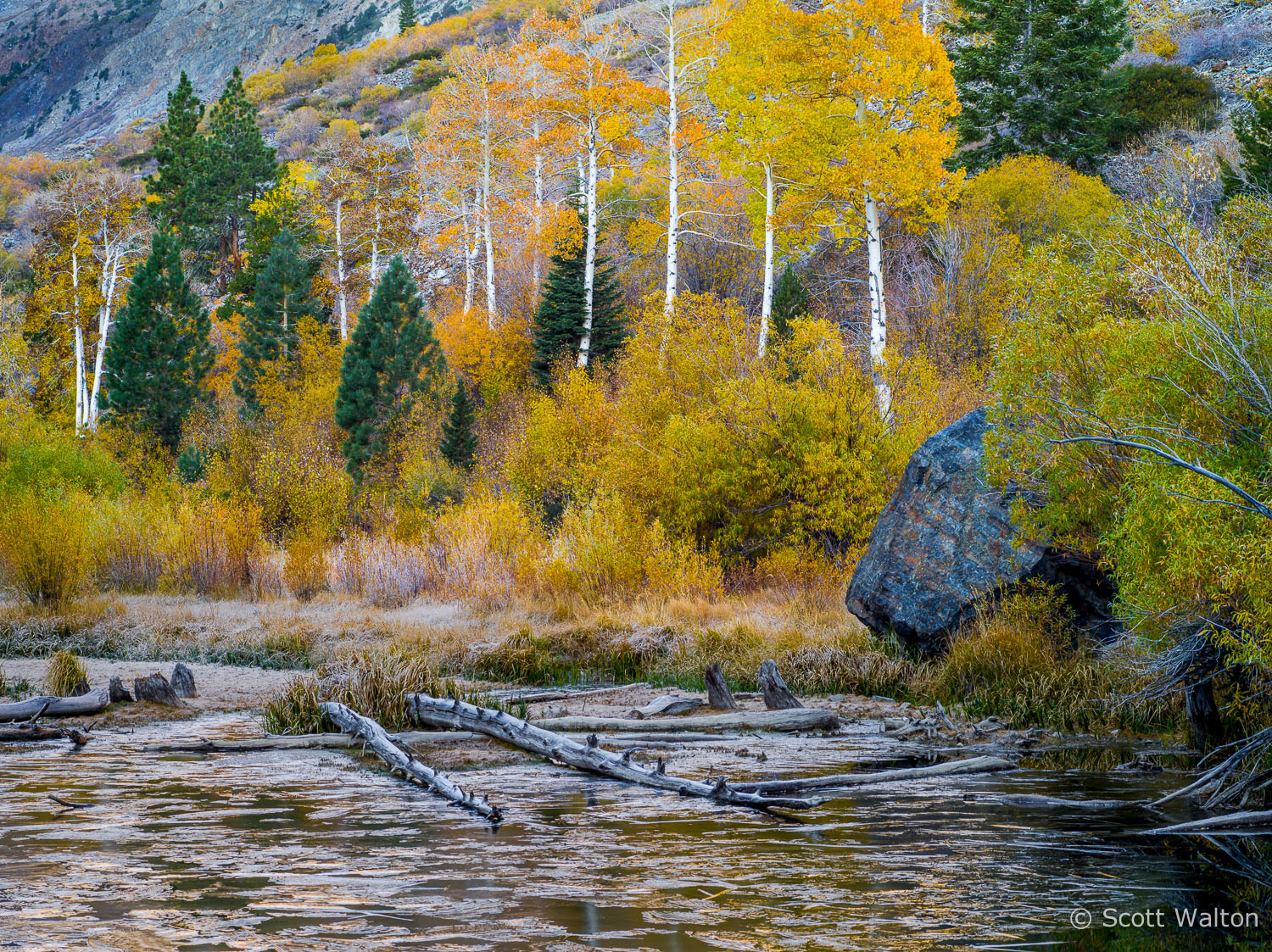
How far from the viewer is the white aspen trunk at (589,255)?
33281 millimetres

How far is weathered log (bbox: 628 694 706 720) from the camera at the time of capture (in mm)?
10938

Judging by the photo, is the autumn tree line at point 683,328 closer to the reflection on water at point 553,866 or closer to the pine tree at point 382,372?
the pine tree at point 382,372

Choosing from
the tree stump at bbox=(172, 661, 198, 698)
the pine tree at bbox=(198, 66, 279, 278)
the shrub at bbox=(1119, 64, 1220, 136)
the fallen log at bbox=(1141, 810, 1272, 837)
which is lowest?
the fallen log at bbox=(1141, 810, 1272, 837)

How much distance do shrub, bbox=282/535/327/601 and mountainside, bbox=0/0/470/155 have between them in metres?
98.9

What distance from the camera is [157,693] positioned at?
11914 mm

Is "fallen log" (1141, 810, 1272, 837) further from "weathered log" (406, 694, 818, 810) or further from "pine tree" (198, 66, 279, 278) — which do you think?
"pine tree" (198, 66, 279, 278)

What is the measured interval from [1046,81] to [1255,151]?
41.4ft

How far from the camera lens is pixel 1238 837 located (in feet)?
22.6

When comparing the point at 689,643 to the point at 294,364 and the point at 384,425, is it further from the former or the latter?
the point at 294,364

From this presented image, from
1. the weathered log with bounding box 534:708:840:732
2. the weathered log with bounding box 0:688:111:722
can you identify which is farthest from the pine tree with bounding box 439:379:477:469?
the weathered log with bounding box 534:708:840:732

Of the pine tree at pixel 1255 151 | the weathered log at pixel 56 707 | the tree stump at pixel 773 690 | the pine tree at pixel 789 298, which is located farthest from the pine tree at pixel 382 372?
the tree stump at pixel 773 690

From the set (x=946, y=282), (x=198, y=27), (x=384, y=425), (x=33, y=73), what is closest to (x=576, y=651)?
(x=946, y=282)

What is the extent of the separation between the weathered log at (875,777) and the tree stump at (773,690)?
2.34 meters

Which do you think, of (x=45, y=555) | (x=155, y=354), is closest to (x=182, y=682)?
(x=45, y=555)
